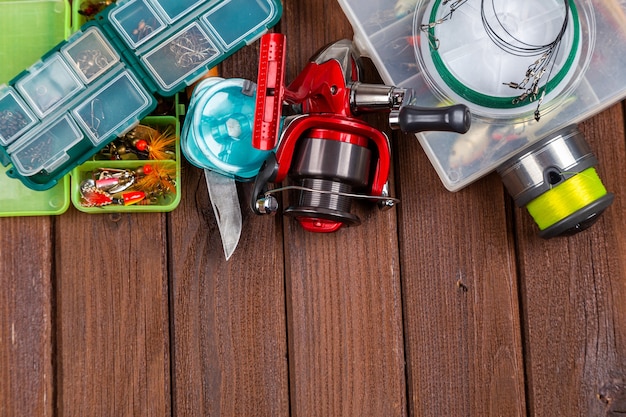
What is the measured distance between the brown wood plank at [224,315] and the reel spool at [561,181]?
34 cm

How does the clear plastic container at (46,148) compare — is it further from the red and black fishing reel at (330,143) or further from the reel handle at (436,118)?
the reel handle at (436,118)

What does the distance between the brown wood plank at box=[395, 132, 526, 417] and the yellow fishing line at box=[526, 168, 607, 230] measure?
9 centimetres

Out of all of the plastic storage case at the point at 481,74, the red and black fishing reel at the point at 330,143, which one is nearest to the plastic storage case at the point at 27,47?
the red and black fishing reel at the point at 330,143

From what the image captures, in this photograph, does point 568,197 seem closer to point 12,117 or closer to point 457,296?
point 457,296

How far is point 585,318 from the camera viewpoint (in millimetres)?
1017

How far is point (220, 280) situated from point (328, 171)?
0.74ft

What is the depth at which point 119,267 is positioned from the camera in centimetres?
102

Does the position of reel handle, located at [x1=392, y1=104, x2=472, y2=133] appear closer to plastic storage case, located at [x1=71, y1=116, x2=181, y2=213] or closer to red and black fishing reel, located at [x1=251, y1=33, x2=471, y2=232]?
red and black fishing reel, located at [x1=251, y1=33, x2=471, y2=232]

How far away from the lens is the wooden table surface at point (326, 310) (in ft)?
3.33

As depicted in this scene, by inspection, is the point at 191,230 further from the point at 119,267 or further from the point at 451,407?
the point at 451,407

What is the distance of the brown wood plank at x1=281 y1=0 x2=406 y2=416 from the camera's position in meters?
1.02

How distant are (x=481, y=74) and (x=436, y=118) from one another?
0.40 ft

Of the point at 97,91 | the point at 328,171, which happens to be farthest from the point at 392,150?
the point at 97,91

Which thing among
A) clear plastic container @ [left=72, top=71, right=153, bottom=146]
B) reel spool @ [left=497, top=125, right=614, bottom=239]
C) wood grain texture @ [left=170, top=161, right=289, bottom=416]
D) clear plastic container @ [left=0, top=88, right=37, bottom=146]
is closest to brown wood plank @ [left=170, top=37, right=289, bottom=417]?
wood grain texture @ [left=170, top=161, right=289, bottom=416]
